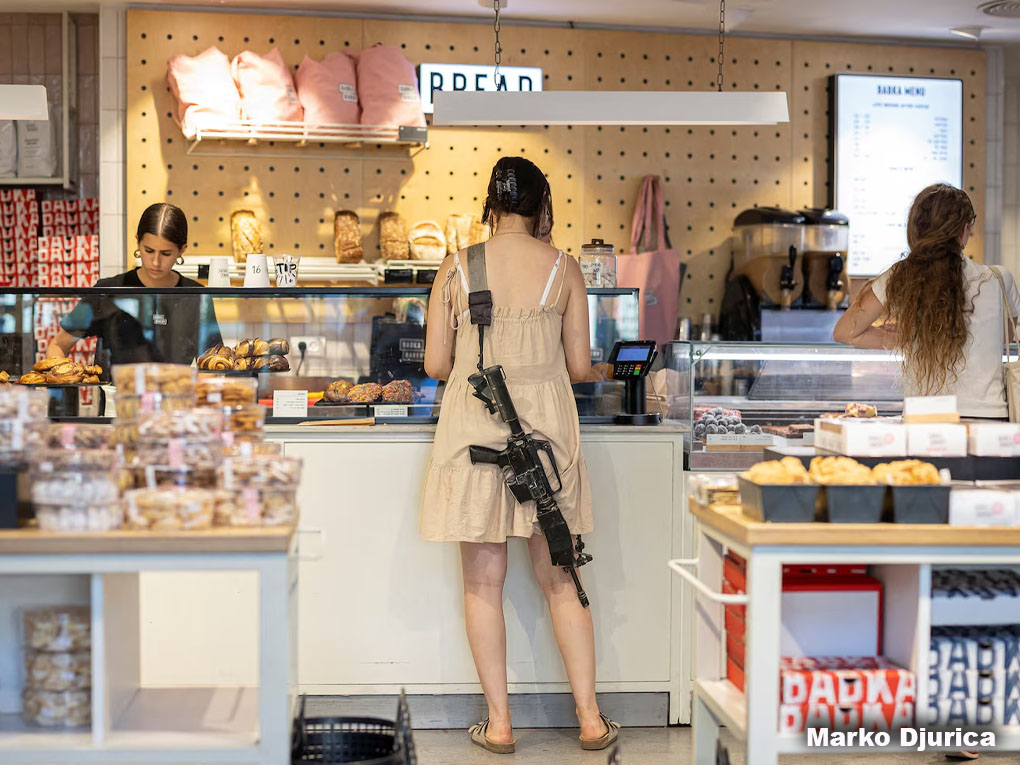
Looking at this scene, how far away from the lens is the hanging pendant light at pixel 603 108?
3678 mm

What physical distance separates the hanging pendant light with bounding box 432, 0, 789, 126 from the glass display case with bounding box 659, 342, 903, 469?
2.74ft

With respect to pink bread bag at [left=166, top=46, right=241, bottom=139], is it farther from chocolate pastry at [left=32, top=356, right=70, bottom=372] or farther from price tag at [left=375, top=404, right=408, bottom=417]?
price tag at [left=375, top=404, right=408, bottom=417]

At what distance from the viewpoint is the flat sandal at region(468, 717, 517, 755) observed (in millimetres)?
3131

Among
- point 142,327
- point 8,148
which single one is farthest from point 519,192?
point 8,148

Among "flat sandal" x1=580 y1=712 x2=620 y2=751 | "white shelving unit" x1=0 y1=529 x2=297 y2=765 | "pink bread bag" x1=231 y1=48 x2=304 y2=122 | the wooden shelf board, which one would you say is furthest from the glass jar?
"pink bread bag" x1=231 y1=48 x2=304 y2=122

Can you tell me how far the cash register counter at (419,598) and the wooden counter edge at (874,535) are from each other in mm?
1292

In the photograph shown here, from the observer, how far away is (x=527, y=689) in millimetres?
3377

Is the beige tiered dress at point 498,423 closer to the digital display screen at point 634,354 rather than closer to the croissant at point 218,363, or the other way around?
the digital display screen at point 634,354

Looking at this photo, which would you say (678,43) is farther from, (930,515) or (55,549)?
(55,549)

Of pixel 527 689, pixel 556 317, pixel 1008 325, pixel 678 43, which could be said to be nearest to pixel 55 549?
pixel 556 317

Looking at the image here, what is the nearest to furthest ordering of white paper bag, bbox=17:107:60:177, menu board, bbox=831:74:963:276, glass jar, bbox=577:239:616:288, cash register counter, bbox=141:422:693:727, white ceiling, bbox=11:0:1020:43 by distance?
1. cash register counter, bbox=141:422:693:727
2. glass jar, bbox=577:239:616:288
3. white ceiling, bbox=11:0:1020:43
4. white paper bag, bbox=17:107:60:177
5. menu board, bbox=831:74:963:276

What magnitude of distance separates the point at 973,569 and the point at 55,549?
1927 mm

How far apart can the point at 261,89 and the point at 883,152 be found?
3.44 meters

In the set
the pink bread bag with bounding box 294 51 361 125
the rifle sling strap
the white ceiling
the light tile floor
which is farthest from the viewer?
the white ceiling
